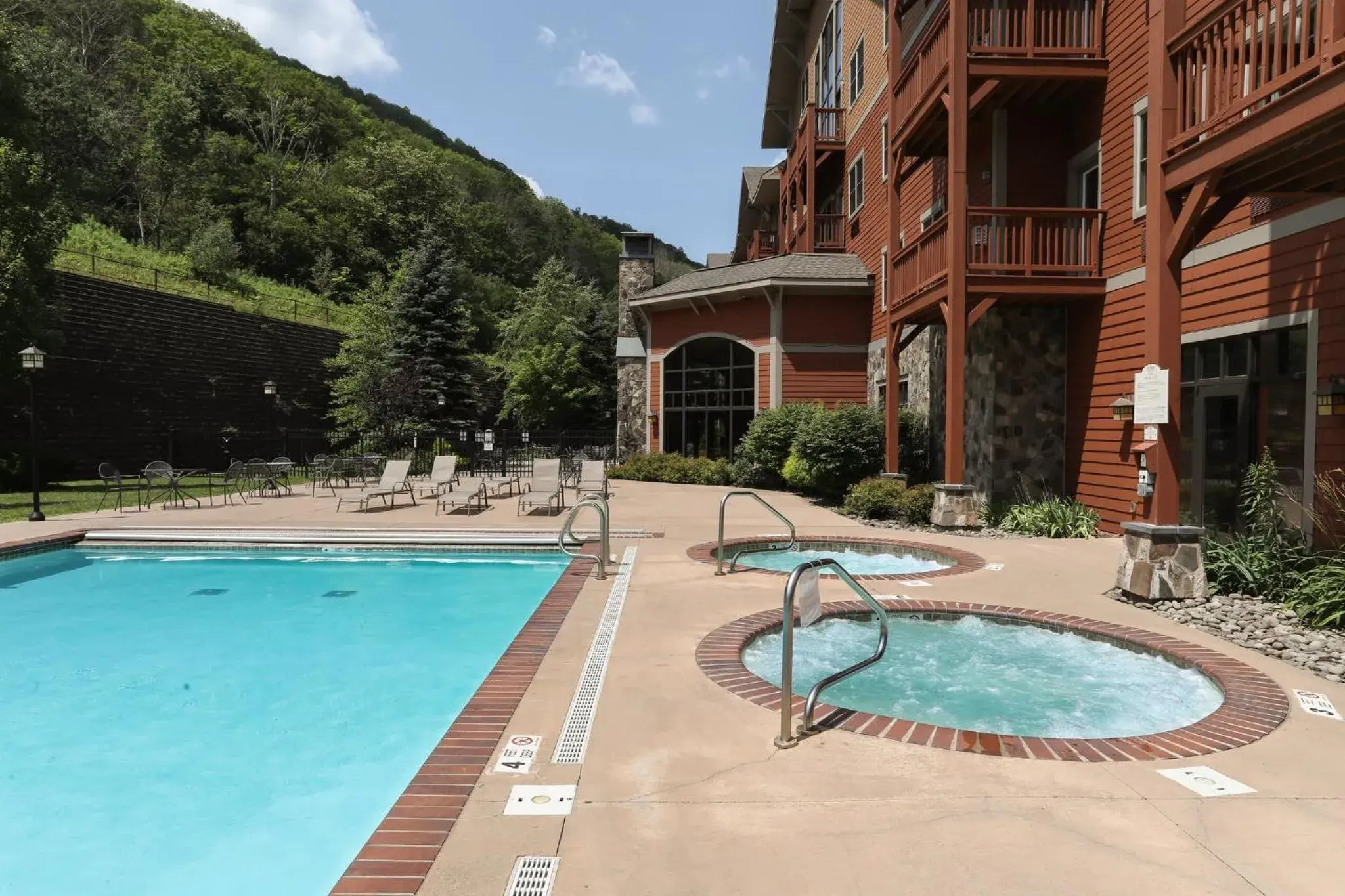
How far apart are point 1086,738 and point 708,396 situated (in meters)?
17.1

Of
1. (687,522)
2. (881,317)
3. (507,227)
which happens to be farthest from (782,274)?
(507,227)

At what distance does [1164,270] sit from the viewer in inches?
256

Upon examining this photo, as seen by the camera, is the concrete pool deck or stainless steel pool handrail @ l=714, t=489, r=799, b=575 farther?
stainless steel pool handrail @ l=714, t=489, r=799, b=575

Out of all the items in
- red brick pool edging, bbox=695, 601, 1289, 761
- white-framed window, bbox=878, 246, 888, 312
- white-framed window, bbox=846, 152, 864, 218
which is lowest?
red brick pool edging, bbox=695, 601, 1289, 761

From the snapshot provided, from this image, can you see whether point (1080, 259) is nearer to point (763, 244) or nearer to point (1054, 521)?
point (1054, 521)

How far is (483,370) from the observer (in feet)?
122

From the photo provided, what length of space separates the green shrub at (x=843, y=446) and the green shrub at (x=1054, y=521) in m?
3.27

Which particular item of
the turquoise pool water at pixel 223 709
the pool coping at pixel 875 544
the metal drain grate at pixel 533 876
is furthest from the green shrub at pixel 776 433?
the metal drain grate at pixel 533 876

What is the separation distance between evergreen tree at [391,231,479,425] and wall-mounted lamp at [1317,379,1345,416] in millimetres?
22657

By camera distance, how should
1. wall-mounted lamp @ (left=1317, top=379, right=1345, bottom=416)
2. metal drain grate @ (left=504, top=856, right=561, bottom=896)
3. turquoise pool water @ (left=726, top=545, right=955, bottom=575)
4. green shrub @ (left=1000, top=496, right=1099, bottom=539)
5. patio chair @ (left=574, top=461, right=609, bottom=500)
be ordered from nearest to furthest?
1. metal drain grate @ (left=504, top=856, right=561, bottom=896)
2. wall-mounted lamp @ (left=1317, top=379, right=1345, bottom=416)
3. turquoise pool water @ (left=726, top=545, right=955, bottom=575)
4. green shrub @ (left=1000, top=496, right=1099, bottom=539)
5. patio chair @ (left=574, top=461, right=609, bottom=500)

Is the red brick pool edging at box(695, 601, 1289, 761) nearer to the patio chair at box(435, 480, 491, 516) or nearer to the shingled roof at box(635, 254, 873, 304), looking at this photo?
the patio chair at box(435, 480, 491, 516)

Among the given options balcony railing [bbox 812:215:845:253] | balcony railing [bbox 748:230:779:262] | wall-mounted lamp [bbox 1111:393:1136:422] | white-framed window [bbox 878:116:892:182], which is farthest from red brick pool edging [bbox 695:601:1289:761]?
balcony railing [bbox 748:230:779:262]

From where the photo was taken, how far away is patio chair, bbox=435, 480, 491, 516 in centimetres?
1353

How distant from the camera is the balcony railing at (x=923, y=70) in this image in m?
11.1
